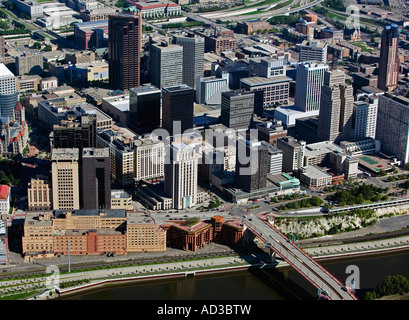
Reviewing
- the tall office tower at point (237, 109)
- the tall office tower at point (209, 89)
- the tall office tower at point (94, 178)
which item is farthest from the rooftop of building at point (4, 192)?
the tall office tower at point (209, 89)

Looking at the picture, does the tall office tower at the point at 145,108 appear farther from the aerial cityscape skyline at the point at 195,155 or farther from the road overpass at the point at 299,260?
the road overpass at the point at 299,260

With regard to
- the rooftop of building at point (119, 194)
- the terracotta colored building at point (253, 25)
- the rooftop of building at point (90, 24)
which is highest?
the rooftop of building at point (90, 24)

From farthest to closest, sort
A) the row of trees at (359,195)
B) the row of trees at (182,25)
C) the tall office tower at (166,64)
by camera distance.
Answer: the row of trees at (182,25) → the tall office tower at (166,64) → the row of trees at (359,195)

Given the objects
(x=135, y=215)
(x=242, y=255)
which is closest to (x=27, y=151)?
(x=135, y=215)

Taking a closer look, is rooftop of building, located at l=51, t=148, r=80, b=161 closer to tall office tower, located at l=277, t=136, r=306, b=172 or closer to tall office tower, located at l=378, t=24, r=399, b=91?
tall office tower, located at l=277, t=136, r=306, b=172

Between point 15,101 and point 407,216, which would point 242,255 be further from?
point 15,101
